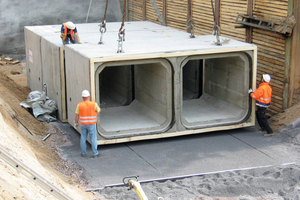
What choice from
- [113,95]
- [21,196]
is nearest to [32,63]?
[113,95]

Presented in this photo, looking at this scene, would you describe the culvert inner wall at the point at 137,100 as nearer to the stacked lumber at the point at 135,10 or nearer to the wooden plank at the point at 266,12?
the wooden plank at the point at 266,12

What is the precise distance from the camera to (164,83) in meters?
11.7

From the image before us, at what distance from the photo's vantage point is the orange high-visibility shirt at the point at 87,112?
10188 millimetres

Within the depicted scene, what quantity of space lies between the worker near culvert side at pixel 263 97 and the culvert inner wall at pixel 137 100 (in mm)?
2242

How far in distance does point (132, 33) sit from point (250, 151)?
6155 mm

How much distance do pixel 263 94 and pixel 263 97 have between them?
86mm

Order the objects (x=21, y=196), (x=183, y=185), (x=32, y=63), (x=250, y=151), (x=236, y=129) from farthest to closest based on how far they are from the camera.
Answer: (x=32, y=63)
(x=236, y=129)
(x=250, y=151)
(x=183, y=185)
(x=21, y=196)

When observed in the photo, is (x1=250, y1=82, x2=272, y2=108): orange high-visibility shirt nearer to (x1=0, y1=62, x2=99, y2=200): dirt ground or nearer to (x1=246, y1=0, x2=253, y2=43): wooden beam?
(x1=246, y1=0, x2=253, y2=43): wooden beam

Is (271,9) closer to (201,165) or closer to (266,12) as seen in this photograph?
(266,12)

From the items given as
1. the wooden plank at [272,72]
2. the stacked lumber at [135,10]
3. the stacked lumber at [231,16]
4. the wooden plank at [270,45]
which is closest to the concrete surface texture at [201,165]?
the wooden plank at [272,72]

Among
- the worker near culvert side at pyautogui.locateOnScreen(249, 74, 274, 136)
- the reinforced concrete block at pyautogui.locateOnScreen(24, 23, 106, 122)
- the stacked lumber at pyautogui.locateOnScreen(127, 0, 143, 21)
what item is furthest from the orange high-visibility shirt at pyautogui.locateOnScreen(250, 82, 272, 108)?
the stacked lumber at pyautogui.locateOnScreen(127, 0, 143, 21)

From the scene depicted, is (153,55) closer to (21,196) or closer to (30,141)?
(30,141)

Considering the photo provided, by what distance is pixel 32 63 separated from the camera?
15906 millimetres

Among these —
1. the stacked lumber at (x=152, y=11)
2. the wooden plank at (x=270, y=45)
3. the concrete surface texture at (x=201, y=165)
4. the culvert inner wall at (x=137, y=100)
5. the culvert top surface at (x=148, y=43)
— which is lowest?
the concrete surface texture at (x=201, y=165)
